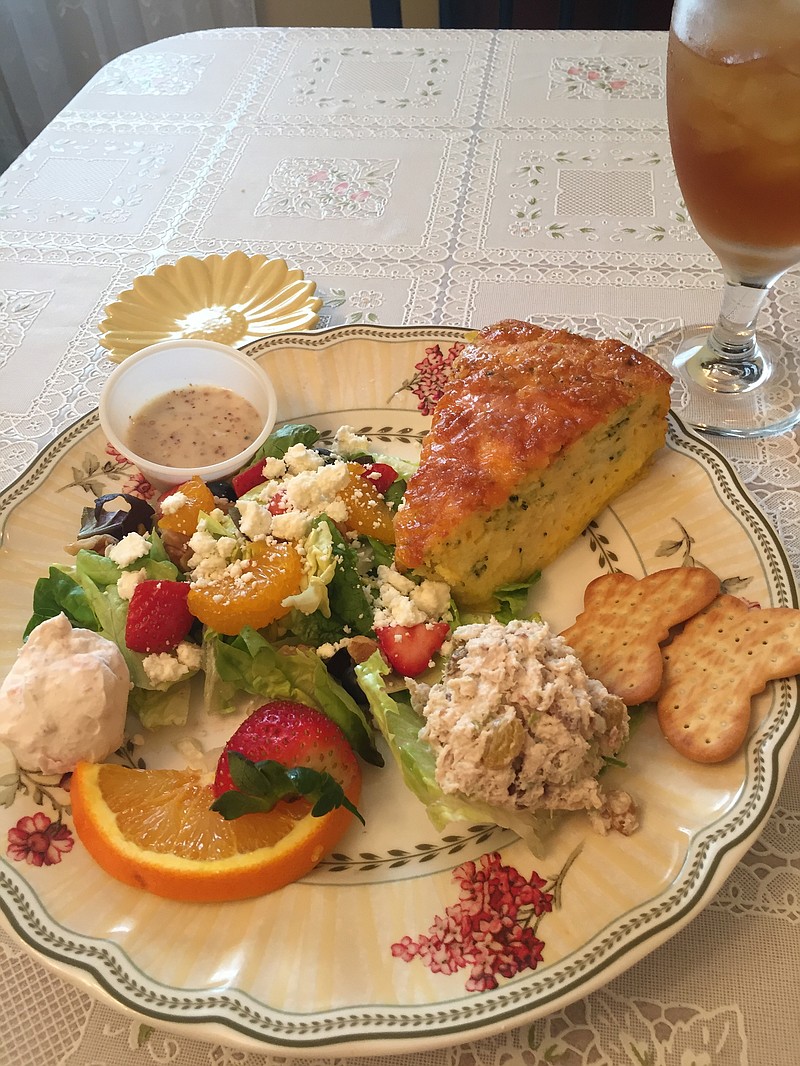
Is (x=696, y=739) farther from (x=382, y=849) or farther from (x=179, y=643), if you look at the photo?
(x=179, y=643)

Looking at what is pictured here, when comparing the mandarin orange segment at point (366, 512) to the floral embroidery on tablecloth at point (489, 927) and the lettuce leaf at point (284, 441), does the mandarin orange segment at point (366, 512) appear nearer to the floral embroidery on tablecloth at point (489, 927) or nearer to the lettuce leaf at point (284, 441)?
the lettuce leaf at point (284, 441)

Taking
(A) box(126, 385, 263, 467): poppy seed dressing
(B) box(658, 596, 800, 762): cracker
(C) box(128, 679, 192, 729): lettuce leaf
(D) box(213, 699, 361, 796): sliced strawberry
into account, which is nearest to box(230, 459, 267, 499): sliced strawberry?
(A) box(126, 385, 263, 467): poppy seed dressing

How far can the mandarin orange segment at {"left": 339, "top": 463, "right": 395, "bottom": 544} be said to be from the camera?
188cm

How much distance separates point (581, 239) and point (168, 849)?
7.40 feet

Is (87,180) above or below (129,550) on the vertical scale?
above

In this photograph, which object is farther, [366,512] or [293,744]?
[366,512]

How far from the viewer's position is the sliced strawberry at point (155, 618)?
5.51 ft

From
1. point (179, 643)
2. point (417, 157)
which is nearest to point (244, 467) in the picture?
point (179, 643)

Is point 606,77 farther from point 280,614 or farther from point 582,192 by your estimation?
point 280,614

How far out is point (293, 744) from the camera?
1458mm

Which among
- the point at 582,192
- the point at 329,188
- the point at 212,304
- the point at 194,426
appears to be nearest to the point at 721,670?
the point at 194,426

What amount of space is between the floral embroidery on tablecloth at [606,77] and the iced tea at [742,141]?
1463 millimetres

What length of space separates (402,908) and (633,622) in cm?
69

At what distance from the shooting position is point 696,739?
144cm
